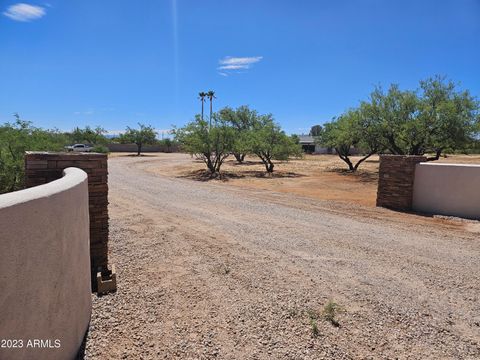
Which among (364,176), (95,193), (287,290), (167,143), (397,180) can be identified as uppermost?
(167,143)

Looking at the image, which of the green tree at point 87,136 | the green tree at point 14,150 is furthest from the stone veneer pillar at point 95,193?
the green tree at point 87,136

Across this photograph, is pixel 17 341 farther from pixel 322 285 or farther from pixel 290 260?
pixel 290 260

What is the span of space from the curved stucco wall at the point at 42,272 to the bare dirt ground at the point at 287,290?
73cm

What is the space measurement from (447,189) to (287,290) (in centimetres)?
774

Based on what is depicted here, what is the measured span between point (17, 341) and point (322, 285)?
3.86 metres

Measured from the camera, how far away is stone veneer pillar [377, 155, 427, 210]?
10.7 m

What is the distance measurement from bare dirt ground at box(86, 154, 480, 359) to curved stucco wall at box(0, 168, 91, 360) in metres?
0.73

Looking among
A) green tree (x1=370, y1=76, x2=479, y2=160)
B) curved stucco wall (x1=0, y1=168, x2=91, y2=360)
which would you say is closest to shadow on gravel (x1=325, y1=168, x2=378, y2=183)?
green tree (x1=370, y1=76, x2=479, y2=160)

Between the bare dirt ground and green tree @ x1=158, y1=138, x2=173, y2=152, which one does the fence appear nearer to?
the bare dirt ground

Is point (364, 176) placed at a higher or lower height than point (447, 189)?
lower

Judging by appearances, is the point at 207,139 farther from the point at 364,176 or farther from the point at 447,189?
the point at 447,189

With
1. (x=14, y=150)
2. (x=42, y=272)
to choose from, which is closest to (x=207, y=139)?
(x=14, y=150)

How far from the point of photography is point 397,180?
1097 centimetres

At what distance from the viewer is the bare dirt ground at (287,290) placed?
3.44 metres
